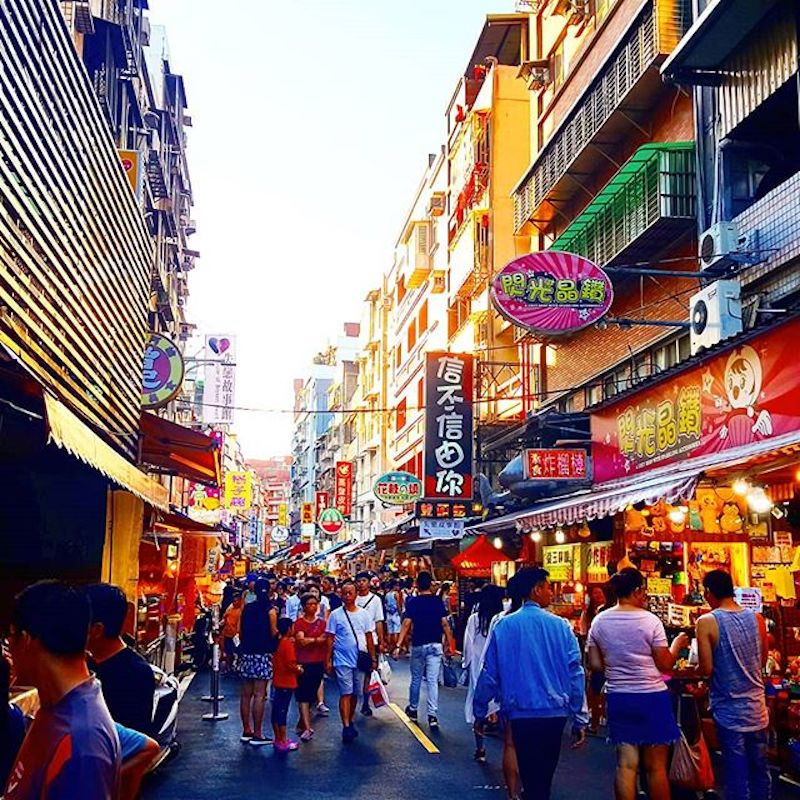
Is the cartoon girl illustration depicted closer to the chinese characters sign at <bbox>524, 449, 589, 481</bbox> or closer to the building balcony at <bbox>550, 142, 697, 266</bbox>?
the building balcony at <bbox>550, 142, 697, 266</bbox>

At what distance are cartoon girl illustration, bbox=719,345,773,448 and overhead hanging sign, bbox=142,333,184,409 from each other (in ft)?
36.3

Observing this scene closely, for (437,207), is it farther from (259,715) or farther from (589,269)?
(259,715)

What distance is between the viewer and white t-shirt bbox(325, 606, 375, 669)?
39.6ft

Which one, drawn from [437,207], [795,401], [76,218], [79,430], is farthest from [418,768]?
[437,207]

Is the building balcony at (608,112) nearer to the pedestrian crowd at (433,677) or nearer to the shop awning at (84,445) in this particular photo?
the pedestrian crowd at (433,677)

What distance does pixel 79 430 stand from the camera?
24.8 feet

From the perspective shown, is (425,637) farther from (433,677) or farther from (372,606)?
(372,606)

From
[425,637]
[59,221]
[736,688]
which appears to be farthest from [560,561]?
[736,688]

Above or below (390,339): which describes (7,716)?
below

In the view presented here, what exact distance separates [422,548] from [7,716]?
95.3ft

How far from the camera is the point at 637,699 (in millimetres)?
7020

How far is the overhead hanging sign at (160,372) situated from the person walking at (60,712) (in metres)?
16.3

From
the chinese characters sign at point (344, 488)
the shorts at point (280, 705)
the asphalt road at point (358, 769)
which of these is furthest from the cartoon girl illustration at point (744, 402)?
the chinese characters sign at point (344, 488)

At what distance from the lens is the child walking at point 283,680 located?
1106 cm
